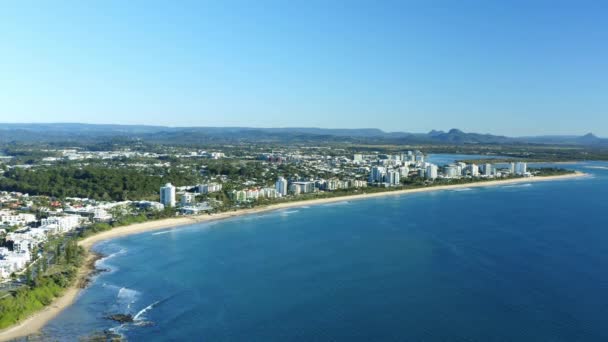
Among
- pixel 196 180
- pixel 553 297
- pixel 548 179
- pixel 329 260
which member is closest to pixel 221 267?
pixel 329 260

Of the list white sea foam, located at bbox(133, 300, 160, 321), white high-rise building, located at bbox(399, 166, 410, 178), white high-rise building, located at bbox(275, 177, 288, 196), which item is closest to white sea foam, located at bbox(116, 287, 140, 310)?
white sea foam, located at bbox(133, 300, 160, 321)

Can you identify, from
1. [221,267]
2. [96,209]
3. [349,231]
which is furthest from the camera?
[96,209]

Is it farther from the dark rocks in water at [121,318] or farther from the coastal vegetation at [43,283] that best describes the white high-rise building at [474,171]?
the dark rocks in water at [121,318]

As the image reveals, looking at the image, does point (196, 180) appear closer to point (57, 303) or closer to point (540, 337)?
point (57, 303)

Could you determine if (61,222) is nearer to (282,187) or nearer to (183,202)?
(183,202)

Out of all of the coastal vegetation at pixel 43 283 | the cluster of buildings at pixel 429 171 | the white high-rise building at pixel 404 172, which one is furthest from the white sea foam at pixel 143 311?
the white high-rise building at pixel 404 172

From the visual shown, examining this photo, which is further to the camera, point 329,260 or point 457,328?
point 329,260

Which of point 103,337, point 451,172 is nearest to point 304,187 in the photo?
point 451,172

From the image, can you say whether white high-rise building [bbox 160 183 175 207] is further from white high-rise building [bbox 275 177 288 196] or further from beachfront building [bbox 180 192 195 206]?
white high-rise building [bbox 275 177 288 196]
